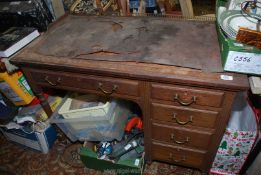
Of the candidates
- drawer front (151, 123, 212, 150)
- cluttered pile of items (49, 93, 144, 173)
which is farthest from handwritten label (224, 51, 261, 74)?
cluttered pile of items (49, 93, 144, 173)

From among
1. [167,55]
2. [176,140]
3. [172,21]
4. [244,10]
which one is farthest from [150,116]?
[244,10]

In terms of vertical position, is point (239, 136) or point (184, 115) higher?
point (184, 115)

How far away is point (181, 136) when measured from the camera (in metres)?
1.17

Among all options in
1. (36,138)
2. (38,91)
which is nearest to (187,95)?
(38,91)

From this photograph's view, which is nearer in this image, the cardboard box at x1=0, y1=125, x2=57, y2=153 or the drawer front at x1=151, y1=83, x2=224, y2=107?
the drawer front at x1=151, y1=83, x2=224, y2=107

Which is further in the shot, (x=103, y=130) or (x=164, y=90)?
(x=103, y=130)

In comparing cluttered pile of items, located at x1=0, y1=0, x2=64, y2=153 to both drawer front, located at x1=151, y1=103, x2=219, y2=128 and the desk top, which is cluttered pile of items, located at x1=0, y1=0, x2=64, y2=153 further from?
drawer front, located at x1=151, y1=103, x2=219, y2=128

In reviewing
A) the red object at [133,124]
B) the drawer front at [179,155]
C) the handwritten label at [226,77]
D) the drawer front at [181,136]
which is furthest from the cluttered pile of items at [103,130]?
the handwritten label at [226,77]

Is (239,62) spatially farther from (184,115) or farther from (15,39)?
(15,39)

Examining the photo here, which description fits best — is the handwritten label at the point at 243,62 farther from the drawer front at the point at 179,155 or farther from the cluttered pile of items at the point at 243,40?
the drawer front at the point at 179,155

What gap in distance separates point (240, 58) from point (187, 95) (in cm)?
26

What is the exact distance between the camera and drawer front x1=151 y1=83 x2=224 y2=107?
93cm

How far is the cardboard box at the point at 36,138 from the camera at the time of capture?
5.08 ft

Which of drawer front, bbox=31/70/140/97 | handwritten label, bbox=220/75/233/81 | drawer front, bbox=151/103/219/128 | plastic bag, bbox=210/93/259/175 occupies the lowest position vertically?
plastic bag, bbox=210/93/259/175
